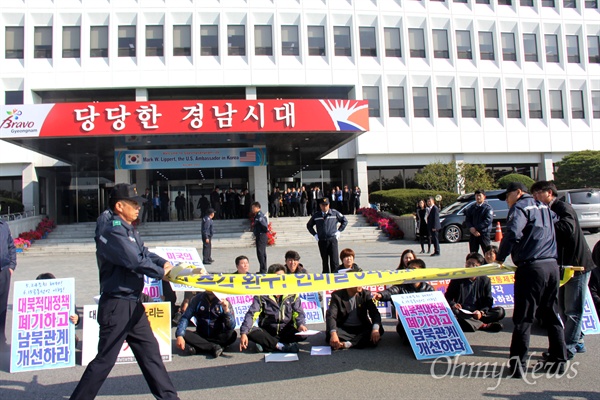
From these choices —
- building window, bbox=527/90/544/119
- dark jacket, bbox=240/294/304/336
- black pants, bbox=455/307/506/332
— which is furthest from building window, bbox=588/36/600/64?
dark jacket, bbox=240/294/304/336

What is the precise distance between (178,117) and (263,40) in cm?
1177

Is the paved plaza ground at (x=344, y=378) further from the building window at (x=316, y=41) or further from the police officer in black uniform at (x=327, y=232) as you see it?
the building window at (x=316, y=41)

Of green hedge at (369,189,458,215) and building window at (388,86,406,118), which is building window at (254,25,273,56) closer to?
building window at (388,86,406,118)

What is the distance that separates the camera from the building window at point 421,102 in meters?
27.9

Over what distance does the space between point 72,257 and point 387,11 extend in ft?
75.9

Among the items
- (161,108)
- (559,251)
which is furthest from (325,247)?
(161,108)

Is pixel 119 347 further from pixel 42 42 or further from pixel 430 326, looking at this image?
pixel 42 42

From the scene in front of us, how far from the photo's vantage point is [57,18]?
2578 centimetres

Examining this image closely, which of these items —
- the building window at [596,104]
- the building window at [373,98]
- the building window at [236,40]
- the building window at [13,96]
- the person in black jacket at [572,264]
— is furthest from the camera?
the building window at [596,104]

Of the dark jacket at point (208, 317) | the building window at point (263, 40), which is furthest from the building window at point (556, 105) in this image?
the dark jacket at point (208, 317)

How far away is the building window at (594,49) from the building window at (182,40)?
27.0 m

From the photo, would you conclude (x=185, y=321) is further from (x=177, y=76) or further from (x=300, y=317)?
(x=177, y=76)

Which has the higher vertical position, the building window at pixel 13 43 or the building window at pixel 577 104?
the building window at pixel 13 43

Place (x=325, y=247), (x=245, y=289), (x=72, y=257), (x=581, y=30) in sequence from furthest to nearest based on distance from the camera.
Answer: (x=581, y=30), (x=72, y=257), (x=325, y=247), (x=245, y=289)
